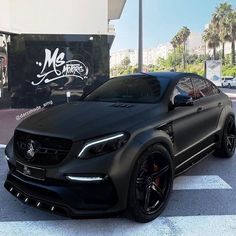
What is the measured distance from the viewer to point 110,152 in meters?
3.44

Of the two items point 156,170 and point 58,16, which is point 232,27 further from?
point 156,170

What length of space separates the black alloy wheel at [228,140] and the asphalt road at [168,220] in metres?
1.20

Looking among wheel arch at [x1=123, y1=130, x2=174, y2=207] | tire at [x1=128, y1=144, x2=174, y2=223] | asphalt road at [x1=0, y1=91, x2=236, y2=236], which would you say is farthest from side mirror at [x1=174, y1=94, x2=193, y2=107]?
asphalt road at [x1=0, y1=91, x2=236, y2=236]

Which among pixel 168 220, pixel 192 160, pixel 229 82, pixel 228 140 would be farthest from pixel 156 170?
pixel 229 82

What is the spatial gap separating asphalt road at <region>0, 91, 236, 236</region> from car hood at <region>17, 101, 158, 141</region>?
35.3 inches

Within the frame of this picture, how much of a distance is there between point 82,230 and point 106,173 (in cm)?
72

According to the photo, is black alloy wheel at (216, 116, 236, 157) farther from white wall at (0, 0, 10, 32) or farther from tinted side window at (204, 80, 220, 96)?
white wall at (0, 0, 10, 32)

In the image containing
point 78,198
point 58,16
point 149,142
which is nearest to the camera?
point 78,198

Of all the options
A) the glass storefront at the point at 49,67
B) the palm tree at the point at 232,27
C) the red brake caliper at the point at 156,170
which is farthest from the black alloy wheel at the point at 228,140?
the palm tree at the point at 232,27

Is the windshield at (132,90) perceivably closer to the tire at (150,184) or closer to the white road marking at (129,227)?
the tire at (150,184)

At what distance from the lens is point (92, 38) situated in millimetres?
14625

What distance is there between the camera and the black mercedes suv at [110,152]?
339cm

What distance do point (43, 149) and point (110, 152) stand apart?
67cm

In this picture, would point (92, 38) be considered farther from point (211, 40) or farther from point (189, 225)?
point (211, 40)
